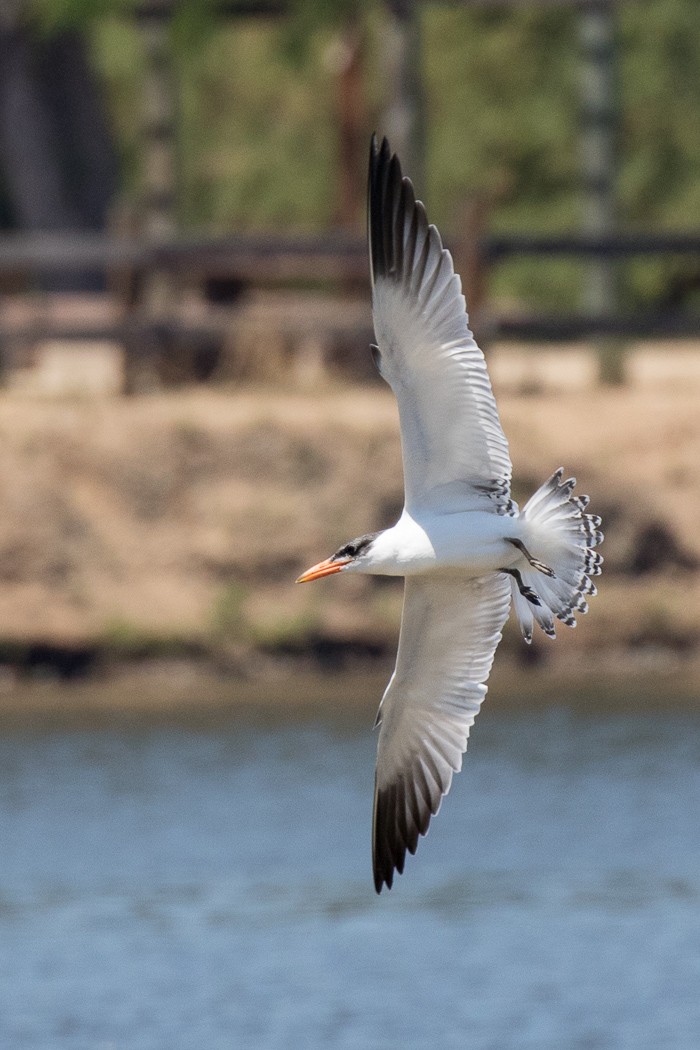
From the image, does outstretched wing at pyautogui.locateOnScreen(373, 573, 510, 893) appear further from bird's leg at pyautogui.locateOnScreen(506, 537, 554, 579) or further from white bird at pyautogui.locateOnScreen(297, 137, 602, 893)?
bird's leg at pyautogui.locateOnScreen(506, 537, 554, 579)

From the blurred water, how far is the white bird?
1.80m

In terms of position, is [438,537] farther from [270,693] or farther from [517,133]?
[517,133]

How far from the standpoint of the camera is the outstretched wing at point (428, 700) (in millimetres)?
6992

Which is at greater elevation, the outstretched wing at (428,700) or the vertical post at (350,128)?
the vertical post at (350,128)

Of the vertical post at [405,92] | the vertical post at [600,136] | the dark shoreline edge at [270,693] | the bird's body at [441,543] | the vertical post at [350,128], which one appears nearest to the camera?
the bird's body at [441,543]

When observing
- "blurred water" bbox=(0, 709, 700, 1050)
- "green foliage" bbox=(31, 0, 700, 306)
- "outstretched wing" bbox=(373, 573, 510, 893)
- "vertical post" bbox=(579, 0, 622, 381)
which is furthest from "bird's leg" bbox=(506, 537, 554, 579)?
"green foliage" bbox=(31, 0, 700, 306)

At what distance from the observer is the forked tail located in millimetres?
6613

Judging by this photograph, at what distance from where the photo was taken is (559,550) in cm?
668

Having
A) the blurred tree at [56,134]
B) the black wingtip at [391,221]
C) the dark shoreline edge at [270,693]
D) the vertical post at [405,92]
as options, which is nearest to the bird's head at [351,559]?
the black wingtip at [391,221]

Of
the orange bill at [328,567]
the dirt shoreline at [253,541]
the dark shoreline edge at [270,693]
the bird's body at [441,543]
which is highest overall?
the bird's body at [441,543]

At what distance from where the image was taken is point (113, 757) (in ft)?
42.2

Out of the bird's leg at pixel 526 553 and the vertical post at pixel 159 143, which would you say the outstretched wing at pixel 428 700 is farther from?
the vertical post at pixel 159 143

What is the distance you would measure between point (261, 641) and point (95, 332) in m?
2.47

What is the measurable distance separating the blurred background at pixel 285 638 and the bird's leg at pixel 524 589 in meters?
2.37
